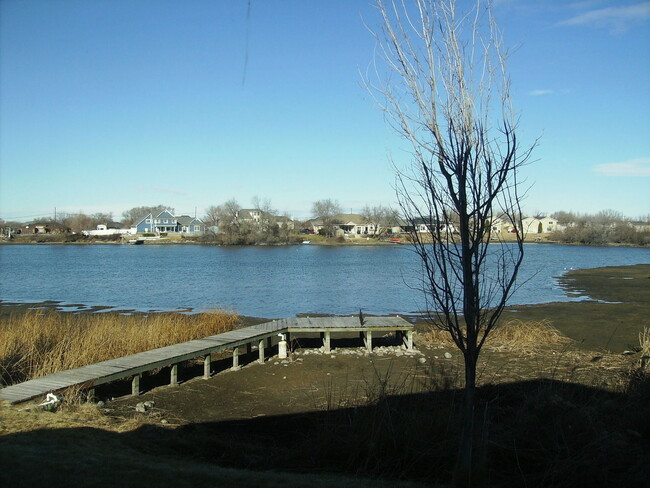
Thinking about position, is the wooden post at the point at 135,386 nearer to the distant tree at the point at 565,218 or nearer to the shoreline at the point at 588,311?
the shoreline at the point at 588,311

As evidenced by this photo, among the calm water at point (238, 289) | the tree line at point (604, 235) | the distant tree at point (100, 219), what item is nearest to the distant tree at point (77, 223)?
the distant tree at point (100, 219)

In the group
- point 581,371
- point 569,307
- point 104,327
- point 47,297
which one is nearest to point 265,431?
point 581,371

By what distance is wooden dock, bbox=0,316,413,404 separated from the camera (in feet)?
25.0

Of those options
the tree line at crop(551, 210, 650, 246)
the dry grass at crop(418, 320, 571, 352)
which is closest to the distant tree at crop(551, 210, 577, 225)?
the tree line at crop(551, 210, 650, 246)

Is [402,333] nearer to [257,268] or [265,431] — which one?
[265,431]

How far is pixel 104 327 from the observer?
500 inches

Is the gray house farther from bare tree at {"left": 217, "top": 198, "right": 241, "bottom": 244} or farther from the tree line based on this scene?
the tree line

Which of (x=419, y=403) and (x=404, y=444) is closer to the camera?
(x=404, y=444)

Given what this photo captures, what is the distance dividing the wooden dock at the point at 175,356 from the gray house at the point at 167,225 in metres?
110

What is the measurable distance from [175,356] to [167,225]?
116 meters

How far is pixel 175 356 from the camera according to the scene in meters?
9.73

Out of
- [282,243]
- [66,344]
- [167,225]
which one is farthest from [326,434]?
[167,225]

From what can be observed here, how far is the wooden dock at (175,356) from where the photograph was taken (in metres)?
7.62

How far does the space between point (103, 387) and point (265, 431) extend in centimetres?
379
